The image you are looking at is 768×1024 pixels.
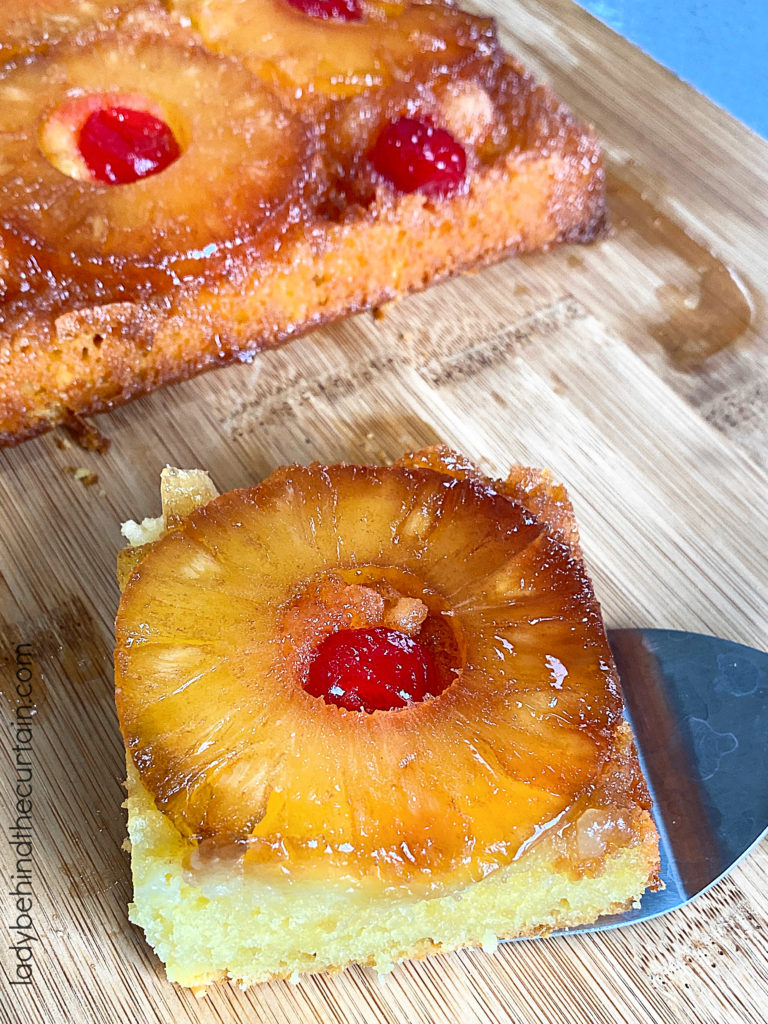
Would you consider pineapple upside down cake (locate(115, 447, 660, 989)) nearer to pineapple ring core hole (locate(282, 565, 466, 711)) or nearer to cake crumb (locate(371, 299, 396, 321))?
pineapple ring core hole (locate(282, 565, 466, 711))

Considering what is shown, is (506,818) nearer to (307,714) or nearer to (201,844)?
(307,714)

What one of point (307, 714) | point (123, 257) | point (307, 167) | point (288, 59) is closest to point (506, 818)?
point (307, 714)

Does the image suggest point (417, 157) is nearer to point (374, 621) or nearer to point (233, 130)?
point (233, 130)

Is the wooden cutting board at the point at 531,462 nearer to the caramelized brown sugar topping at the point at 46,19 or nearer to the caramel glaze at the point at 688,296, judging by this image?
the caramel glaze at the point at 688,296

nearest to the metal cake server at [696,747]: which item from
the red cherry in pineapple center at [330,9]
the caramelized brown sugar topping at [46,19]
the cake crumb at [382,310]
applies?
the cake crumb at [382,310]

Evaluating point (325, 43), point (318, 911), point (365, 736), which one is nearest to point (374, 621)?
point (365, 736)

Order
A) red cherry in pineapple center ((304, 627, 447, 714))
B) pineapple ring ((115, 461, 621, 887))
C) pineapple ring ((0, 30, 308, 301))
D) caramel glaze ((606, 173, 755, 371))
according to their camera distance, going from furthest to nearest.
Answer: caramel glaze ((606, 173, 755, 371)) < pineapple ring ((0, 30, 308, 301)) < red cherry in pineapple center ((304, 627, 447, 714)) < pineapple ring ((115, 461, 621, 887))

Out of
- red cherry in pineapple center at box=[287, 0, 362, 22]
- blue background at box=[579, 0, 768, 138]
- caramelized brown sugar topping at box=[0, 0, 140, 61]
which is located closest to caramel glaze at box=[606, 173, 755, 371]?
red cherry in pineapple center at box=[287, 0, 362, 22]
